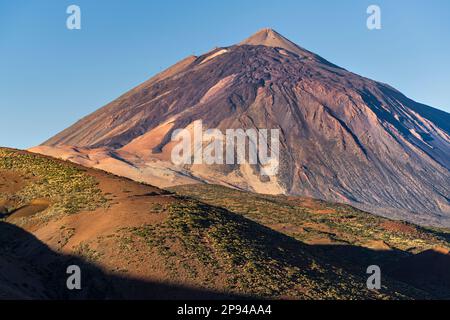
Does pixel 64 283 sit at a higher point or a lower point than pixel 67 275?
lower

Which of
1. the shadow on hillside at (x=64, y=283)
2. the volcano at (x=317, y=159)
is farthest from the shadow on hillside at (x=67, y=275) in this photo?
the volcano at (x=317, y=159)

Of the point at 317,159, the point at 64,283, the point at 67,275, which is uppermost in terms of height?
the point at 317,159

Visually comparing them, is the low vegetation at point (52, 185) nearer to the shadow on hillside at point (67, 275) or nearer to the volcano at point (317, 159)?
the shadow on hillside at point (67, 275)

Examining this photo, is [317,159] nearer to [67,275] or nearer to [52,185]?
[52,185]

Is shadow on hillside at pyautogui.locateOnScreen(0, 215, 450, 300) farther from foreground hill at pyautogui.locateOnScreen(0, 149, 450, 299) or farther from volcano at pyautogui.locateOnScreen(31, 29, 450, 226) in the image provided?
volcano at pyautogui.locateOnScreen(31, 29, 450, 226)

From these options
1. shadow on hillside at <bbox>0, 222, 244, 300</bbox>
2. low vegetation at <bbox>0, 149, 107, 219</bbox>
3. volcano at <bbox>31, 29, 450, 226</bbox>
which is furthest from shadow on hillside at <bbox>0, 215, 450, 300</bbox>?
volcano at <bbox>31, 29, 450, 226</bbox>

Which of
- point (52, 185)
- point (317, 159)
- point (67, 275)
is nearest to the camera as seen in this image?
point (67, 275)

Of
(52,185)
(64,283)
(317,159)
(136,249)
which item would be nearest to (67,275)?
(64,283)
